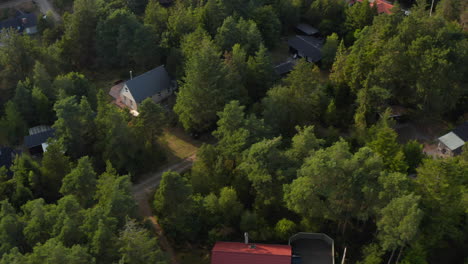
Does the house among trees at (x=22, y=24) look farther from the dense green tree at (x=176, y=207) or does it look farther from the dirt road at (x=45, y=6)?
the dense green tree at (x=176, y=207)

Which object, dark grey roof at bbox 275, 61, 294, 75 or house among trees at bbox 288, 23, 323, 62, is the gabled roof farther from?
dark grey roof at bbox 275, 61, 294, 75

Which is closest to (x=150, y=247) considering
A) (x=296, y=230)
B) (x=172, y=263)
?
(x=172, y=263)

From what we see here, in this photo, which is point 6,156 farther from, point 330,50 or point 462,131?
point 462,131

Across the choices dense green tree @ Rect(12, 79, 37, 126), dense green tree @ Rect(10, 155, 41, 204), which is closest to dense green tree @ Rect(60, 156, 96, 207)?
dense green tree @ Rect(10, 155, 41, 204)

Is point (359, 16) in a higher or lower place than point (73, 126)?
higher

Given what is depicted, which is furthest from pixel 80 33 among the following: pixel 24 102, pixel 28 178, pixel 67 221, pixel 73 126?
pixel 67 221

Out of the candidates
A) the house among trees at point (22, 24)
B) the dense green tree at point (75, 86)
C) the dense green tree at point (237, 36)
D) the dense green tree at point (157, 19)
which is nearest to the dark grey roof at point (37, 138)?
the dense green tree at point (75, 86)
